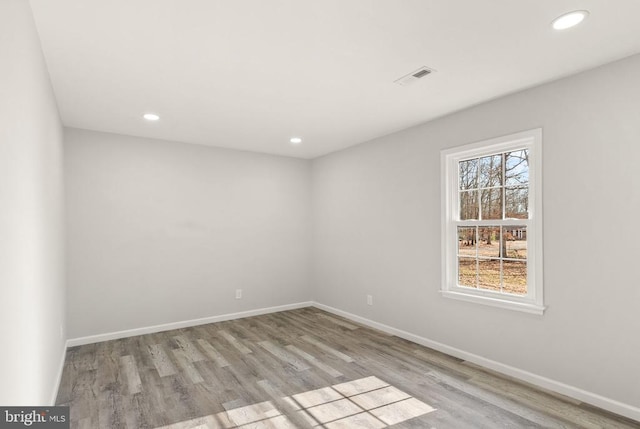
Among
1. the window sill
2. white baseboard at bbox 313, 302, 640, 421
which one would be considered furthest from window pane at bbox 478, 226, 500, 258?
white baseboard at bbox 313, 302, 640, 421

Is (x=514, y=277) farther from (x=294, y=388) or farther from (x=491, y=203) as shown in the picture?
(x=294, y=388)

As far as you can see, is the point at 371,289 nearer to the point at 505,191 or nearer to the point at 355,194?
the point at 355,194

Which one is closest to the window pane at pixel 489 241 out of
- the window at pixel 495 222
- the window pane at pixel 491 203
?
the window at pixel 495 222

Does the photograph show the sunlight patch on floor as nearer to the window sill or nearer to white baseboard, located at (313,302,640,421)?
white baseboard, located at (313,302,640,421)

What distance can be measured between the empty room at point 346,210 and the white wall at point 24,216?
0.02 m

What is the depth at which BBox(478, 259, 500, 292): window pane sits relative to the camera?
130 inches

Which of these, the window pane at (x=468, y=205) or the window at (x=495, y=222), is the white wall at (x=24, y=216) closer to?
the window at (x=495, y=222)

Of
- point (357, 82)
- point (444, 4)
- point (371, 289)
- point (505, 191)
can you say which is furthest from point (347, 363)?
point (444, 4)

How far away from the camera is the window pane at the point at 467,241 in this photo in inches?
139

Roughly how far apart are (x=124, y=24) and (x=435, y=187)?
3.06 m

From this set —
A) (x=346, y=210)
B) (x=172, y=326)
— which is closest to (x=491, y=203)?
(x=346, y=210)

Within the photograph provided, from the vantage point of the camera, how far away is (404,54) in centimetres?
237

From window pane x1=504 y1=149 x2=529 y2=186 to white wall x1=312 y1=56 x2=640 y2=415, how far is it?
23cm

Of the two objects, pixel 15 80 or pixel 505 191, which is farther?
pixel 505 191
